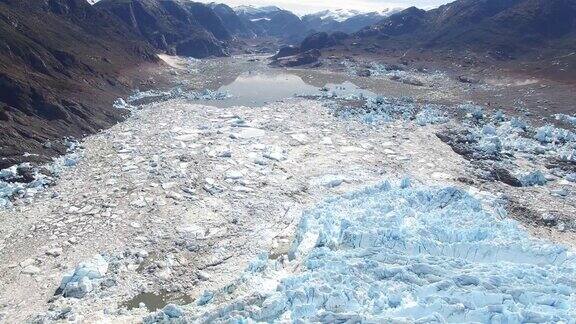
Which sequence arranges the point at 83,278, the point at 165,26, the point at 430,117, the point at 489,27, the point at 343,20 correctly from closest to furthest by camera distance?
1. the point at 83,278
2. the point at 430,117
3. the point at 489,27
4. the point at 165,26
5. the point at 343,20

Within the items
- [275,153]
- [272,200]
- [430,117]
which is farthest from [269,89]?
[272,200]

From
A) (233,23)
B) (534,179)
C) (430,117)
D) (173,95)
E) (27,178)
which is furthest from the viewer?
(233,23)

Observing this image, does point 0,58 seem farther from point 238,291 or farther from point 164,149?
point 238,291

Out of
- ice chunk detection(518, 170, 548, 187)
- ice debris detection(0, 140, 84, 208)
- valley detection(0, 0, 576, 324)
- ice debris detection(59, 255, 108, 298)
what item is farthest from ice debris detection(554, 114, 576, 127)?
ice debris detection(0, 140, 84, 208)

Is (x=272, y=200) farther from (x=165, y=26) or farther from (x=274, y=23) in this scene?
(x=274, y=23)

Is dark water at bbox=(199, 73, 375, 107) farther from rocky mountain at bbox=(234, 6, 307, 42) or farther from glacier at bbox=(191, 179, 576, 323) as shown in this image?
rocky mountain at bbox=(234, 6, 307, 42)

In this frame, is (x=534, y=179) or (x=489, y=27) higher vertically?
(x=489, y=27)

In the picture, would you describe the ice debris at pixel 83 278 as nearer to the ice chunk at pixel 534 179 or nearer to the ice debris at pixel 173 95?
the ice chunk at pixel 534 179

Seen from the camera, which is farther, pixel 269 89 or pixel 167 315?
pixel 269 89
